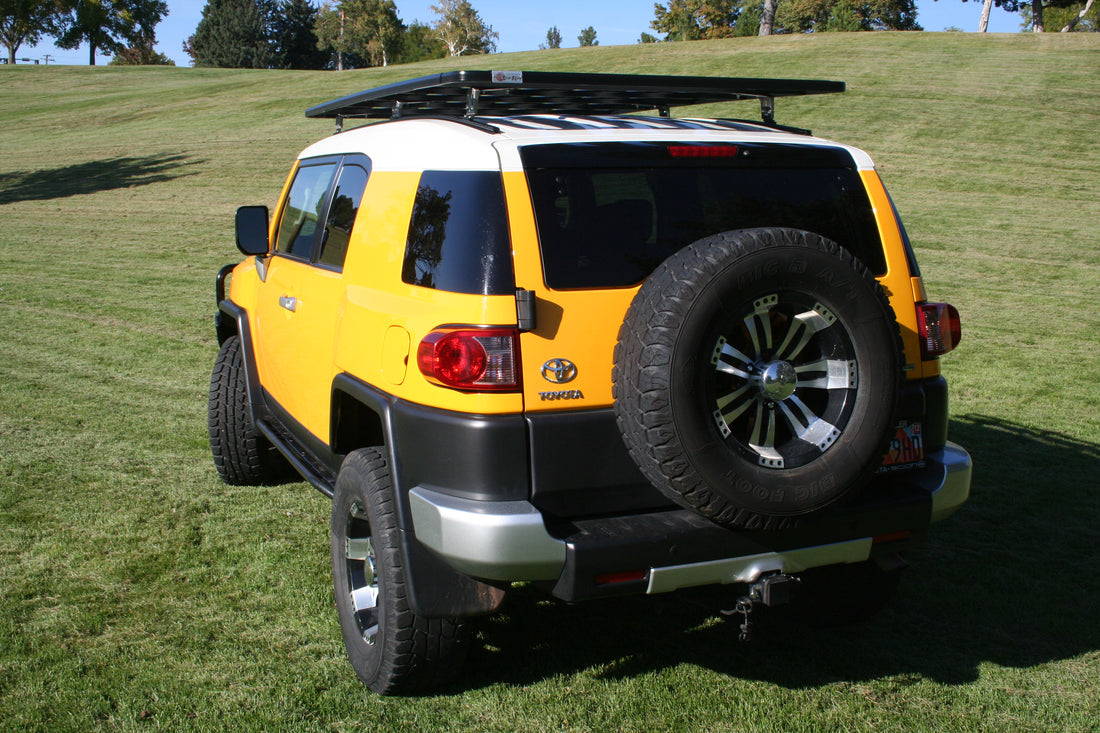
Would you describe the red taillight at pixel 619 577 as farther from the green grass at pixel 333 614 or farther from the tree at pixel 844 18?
the tree at pixel 844 18

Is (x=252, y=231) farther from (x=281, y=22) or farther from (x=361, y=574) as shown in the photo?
(x=281, y=22)

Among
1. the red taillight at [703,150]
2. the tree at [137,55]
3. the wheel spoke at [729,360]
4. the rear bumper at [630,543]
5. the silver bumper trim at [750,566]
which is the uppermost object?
the tree at [137,55]

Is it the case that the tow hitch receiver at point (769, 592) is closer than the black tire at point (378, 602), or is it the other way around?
the tow hitch receiver at point (769, 592)

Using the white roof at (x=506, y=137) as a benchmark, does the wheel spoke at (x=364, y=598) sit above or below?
below

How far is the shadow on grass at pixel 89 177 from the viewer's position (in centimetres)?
2169

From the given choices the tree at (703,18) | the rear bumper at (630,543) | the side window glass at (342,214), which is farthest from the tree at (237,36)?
the rear bumper at (630,543)

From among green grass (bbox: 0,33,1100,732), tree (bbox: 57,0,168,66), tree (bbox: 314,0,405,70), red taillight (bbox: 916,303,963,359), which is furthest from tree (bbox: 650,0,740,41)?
red taillight (bbox: 916,303,963,359)

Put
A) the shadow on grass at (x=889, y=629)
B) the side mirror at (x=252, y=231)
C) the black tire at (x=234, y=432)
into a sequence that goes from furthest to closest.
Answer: the black tire at (x=234, y=432) → the side mirror at (x=252, y=231) → the shadow on grass at (x=889, y=629)

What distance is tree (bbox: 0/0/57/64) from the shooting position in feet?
226

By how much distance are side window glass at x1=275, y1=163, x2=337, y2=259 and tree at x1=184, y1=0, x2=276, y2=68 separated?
73.2 meters

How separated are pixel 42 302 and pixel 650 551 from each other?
10.1 metres

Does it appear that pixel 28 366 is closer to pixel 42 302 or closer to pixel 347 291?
pixel 42 302

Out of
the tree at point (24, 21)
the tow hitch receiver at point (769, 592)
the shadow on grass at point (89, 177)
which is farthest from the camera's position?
the tree at point (24, 21)

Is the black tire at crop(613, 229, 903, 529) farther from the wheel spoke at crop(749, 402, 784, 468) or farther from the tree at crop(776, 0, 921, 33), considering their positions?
the tree at crop(776, 0, 921, 33)
